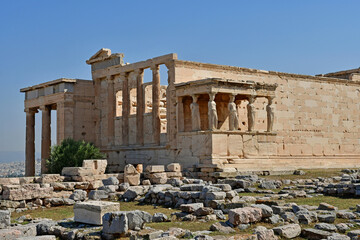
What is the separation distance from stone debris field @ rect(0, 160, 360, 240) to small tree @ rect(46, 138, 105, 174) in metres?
5.30

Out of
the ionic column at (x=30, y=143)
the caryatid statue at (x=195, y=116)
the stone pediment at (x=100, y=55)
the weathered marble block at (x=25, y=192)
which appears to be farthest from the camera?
the ionic column at (x=30, y=143)

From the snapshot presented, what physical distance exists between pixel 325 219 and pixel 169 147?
42.7 feet

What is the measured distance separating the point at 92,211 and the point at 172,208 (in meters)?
3.61

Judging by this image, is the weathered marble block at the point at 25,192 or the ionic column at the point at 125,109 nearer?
the weathered marble block at the point at 25,192

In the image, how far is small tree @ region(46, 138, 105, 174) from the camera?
77.9 ft

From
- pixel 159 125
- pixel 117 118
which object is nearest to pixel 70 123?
pixel 117 118

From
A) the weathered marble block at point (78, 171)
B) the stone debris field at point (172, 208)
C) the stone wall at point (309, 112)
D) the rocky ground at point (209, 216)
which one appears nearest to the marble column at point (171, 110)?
the stone wall at point (309, 112)

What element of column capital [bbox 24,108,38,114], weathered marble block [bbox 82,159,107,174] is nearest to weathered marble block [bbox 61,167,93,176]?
weathered marble block [bbox 82,159,107,174]

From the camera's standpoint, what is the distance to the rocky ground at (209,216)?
9461 mm

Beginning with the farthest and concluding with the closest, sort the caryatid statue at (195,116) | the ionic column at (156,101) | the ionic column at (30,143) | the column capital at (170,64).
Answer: the ionic column at (30,143) → the ionic column at (156,101) → the column capital at (170,64) → the caryatid statue at (195,116)

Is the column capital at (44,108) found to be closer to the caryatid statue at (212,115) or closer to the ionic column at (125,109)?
the ionic column at (125,109)

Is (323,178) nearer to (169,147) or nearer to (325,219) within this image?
(169,147)

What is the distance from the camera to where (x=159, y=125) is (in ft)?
80.2

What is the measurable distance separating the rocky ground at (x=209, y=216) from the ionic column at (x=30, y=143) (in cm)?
1402
